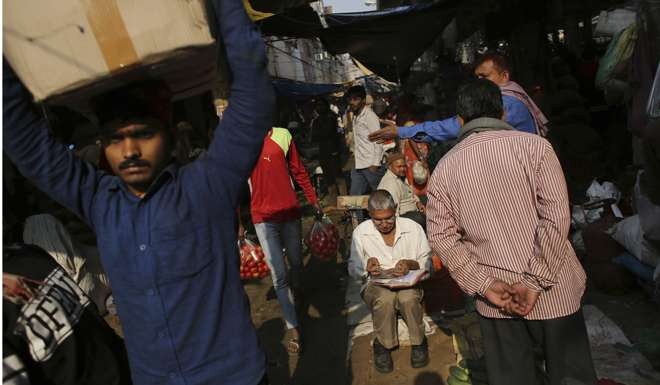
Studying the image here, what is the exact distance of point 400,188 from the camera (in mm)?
5234

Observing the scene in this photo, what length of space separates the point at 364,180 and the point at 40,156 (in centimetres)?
603

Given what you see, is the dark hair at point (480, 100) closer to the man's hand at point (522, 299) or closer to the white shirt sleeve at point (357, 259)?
the man's hand at point (522, 299)

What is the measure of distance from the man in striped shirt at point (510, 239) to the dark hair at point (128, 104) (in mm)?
1439

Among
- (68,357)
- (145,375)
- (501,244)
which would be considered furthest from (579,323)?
(68,357)

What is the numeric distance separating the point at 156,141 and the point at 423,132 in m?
2.54

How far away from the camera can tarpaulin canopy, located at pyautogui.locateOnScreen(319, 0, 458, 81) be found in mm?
5814

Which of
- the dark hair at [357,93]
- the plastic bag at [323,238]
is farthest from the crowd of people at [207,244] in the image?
the dark hair at [357,93]

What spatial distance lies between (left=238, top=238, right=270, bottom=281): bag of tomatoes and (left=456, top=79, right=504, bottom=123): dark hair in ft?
7.21

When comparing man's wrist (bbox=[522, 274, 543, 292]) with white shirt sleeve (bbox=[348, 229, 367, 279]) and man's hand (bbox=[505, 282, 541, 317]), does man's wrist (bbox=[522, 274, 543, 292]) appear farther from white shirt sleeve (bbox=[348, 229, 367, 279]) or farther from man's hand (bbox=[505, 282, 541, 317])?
white shirt sleeve (bbox=[348, 229, 367, 279])

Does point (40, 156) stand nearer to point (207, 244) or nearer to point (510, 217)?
point (207, 244)

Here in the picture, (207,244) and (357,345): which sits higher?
(207,244)

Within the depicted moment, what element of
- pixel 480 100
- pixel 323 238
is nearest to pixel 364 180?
pixel 323 238

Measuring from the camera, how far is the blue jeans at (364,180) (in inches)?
282

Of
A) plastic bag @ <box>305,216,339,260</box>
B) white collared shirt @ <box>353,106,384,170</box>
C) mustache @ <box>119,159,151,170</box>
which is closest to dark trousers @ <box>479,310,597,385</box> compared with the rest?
mustache @ <box>119,159,151,170</box>
